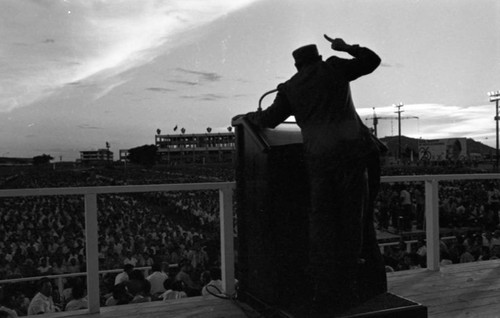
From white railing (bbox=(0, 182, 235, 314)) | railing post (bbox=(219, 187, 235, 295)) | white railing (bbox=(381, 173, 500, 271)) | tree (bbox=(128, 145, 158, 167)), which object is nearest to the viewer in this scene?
white railing (bbox=(0, 182, 235, 314))

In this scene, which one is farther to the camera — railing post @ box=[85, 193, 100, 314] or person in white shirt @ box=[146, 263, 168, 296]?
person in white shirt @ box=[146, 263, 168, 296]

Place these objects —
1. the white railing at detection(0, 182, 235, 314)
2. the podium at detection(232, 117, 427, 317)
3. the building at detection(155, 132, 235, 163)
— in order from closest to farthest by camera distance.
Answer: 1. the podium at detection(232, 117, 427, 317)
2. the white railing at detection(0, 182, 235, 314)
3. the building at detection(155, 132, 235, 163)

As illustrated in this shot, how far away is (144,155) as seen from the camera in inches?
4114

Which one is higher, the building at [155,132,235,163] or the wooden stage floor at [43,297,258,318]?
the building at [155,132,235,163]

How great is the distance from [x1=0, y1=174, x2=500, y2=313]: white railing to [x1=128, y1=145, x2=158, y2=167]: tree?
99840 millimetres

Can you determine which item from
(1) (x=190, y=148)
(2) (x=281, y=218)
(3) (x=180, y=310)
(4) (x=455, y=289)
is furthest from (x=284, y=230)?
(1) (x=190, y=148)

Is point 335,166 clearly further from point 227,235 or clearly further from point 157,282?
point 157,282

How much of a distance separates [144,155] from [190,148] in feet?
48.2

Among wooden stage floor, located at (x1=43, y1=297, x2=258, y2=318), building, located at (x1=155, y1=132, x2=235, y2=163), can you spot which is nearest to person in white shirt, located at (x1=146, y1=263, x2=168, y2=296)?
wooden stage floor, located at (x1=43, y1=297, x2=258, y2=318)

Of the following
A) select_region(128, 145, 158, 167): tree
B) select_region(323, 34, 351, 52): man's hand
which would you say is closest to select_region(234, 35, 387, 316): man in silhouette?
select_region(323, 34, 351, 52): man's hand

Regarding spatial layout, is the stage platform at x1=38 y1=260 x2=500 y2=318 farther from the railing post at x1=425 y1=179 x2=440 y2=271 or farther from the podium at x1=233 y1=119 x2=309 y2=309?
the podium at x1=233 y1=119 x2=309 y2=309

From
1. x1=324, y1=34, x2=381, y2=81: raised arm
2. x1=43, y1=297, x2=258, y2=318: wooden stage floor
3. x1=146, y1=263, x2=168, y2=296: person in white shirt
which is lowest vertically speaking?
x1=146, y1=263, x2=168, y2=296: person in white shirt

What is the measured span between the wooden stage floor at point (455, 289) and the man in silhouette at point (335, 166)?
946 mm

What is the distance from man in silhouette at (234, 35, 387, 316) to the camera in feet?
8.82
